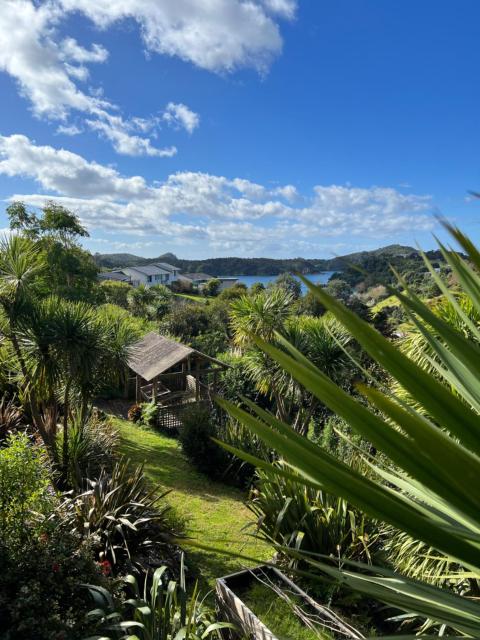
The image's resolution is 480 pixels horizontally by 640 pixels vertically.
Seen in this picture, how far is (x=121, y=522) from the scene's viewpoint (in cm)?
570

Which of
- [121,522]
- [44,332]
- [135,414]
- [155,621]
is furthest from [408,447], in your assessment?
[135,414]

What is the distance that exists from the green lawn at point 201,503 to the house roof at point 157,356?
3.25m

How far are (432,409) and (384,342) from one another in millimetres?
183

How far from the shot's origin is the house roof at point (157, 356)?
678 inches

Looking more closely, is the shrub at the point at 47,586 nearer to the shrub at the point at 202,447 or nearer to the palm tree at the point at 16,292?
the palm tree at the point at 16,292

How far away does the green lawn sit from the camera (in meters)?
6.65

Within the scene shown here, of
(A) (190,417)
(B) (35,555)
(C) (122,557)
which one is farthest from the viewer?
(A) (190,417)

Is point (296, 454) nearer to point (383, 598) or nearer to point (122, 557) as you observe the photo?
point (383, 598)

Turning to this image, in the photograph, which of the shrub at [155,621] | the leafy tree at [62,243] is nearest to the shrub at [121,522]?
the shrub at [155,621]

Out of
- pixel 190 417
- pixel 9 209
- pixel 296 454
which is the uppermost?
pixel 9 209

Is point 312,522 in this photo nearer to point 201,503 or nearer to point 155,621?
point 155,621

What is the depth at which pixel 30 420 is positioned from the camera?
36.0ft

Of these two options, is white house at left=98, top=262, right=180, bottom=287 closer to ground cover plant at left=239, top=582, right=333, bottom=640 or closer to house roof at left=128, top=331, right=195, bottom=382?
house roof at left=128, top=331, right=195, bottom=382

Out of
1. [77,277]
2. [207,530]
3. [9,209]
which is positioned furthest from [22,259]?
[9,209]
